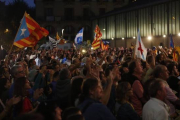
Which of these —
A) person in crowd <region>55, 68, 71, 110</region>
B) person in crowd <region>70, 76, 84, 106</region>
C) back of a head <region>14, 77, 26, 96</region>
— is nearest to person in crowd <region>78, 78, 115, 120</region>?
person in crowd <region>70, 76, 84, 106</region>

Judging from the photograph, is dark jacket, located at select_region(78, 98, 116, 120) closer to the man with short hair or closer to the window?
the man with short hair

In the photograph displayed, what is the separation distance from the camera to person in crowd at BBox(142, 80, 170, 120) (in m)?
4.72

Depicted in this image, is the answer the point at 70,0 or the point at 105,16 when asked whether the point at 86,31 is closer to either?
the point at 70,0

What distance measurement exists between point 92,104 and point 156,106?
97 centimetres

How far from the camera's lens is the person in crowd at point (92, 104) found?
434 cm

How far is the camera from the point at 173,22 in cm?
3794

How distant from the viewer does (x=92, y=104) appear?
4.45 m

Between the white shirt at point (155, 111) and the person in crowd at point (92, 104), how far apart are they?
68 cm

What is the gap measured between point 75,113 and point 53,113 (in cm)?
32

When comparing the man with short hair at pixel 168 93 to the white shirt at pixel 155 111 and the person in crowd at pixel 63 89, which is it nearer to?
the white shirt at pixel 155 111

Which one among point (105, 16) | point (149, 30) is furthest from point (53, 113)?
point (105, 16)

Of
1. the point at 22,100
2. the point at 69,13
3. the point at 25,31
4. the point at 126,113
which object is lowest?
the point at 126,113

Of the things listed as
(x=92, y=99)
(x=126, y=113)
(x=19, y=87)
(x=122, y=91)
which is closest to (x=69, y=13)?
(x=19, y=87)

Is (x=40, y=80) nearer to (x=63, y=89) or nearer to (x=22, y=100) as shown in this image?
(x=63, y=89)
